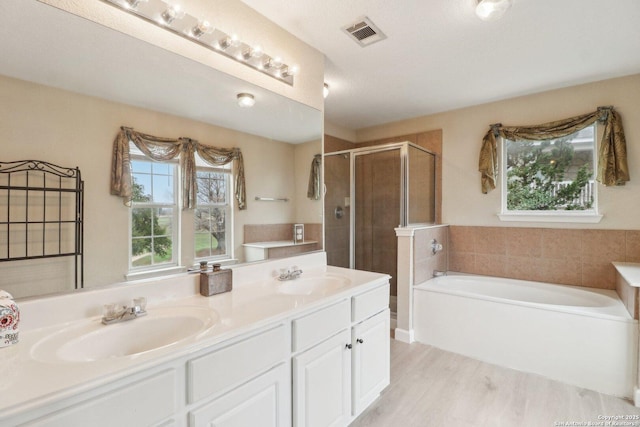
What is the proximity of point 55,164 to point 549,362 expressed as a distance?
129 inches

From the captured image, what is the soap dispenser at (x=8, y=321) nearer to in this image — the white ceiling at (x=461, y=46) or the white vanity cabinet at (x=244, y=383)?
the white vanity cabinet at (x=244, y=383)

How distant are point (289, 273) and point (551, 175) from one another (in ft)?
9.51

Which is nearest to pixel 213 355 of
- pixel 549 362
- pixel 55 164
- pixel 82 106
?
pixel 55 164

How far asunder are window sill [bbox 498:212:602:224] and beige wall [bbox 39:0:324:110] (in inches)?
93.2

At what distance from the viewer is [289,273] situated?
6.20 ft

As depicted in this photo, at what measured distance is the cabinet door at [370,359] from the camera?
5.61 ft

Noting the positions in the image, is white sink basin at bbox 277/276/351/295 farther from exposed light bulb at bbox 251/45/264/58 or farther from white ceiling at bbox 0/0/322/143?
exposed light bulb at bbox 251/45/264/58

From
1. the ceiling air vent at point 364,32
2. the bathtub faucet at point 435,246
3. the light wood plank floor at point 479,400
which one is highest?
the ceiling air vent at point 364,32

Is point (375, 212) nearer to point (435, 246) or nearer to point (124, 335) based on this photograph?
point (435, 246)

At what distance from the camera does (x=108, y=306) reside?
3.83 ft

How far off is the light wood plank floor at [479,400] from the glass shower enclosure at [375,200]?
121cm

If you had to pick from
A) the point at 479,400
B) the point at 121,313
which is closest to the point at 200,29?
the point at 121,313

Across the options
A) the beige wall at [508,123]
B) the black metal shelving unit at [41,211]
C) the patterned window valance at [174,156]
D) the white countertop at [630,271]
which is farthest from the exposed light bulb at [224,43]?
the white countertop at [630,271]

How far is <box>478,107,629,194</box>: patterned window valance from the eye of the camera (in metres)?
2.60
